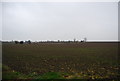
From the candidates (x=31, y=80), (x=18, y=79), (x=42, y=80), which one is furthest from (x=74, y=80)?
(x=18, y=79)

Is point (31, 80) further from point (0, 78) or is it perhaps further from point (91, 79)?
point (91, 79)

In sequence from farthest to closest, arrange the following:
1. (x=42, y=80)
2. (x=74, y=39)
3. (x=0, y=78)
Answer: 1. (x=74, y=39)
2. (x=0, y=78)
3. (x=42, y=80)

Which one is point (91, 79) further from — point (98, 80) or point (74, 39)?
point (74, 39)

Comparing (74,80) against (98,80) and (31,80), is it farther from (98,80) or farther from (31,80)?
(31,80)

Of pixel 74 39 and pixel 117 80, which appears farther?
pixel 74 39

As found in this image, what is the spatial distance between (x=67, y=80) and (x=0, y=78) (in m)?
4.33

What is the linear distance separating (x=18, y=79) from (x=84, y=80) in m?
4.14

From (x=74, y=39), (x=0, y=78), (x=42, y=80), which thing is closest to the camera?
(x=42, y=80)

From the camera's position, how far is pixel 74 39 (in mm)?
191625

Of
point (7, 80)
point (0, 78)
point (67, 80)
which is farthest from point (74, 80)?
point (0, 78)

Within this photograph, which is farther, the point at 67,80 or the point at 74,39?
the point at 74,39

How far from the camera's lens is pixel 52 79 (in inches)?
339

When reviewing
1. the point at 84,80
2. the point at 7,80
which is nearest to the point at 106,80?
the point at 84,80

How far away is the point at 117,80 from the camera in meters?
8.78
